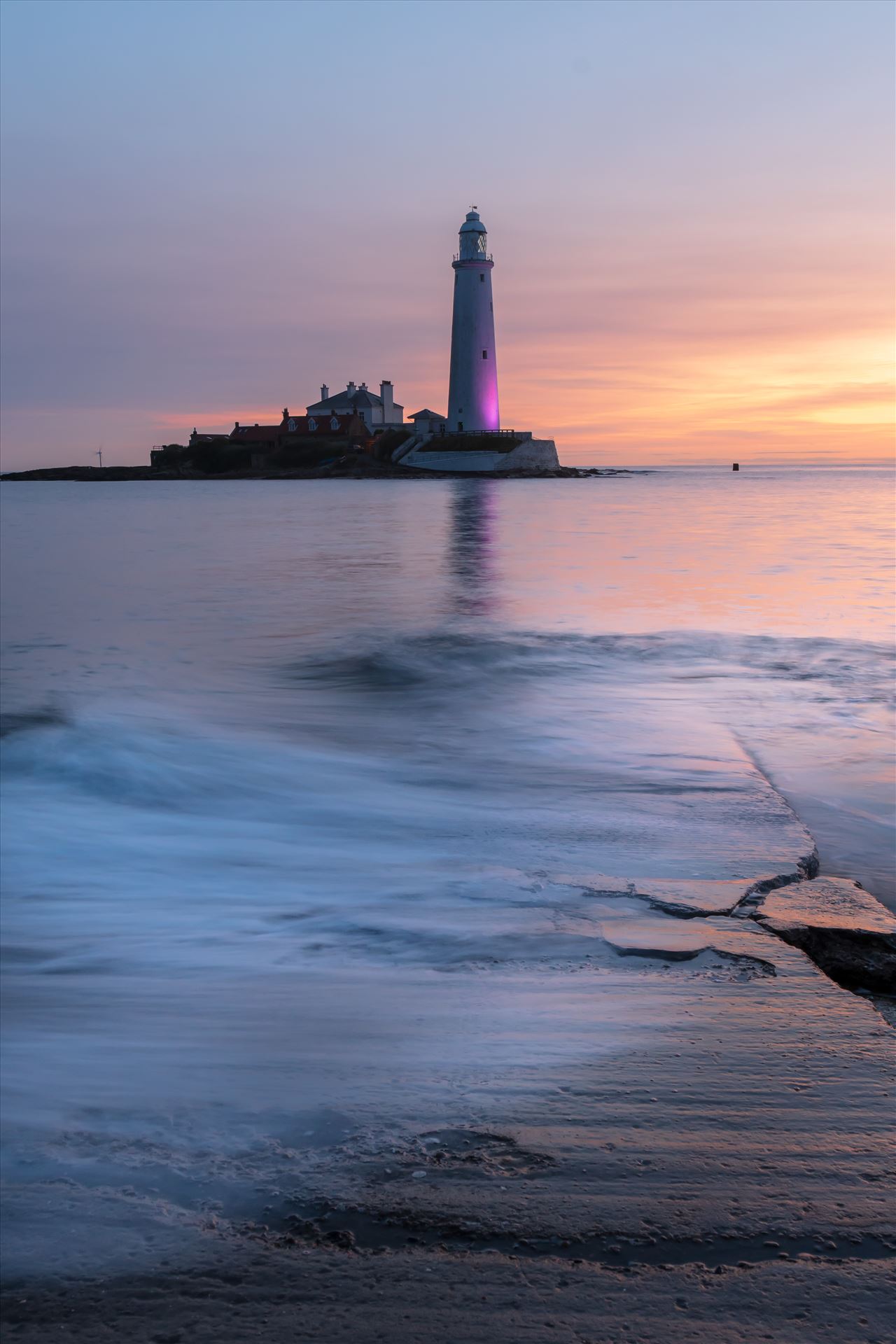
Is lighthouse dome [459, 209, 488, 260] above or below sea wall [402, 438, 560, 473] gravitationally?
above

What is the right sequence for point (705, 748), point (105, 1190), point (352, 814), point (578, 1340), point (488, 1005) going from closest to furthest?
point (578, 1340)
point (105, 1190)
point (488, 1005)
point (352, 814)
point (705, 748)

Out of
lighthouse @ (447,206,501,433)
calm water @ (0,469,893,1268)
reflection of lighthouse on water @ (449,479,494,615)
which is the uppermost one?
lighthouse @ (447,206,501,433)

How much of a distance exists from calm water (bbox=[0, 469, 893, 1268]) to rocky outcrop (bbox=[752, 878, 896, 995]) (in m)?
0.32

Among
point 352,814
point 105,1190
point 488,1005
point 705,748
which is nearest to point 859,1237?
point 488,1005

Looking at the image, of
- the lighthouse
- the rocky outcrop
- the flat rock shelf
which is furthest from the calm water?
the lighthouse

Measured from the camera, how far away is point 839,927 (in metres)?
2.80

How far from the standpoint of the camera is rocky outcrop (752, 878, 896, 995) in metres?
2.57

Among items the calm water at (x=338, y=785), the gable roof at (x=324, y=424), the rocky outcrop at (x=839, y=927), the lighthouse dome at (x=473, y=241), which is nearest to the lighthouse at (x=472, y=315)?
the lighthouse dome at (x=473, y=241)

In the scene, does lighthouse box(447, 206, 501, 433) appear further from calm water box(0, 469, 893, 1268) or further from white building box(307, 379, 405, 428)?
calm water box(0, 469, 893, 1268)

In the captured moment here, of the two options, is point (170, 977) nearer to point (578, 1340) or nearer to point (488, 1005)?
point (488, 1005)

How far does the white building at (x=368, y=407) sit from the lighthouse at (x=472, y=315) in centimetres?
1301

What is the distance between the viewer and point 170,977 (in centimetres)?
279

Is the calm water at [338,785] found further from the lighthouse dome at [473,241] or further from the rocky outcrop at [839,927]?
the lighthouse dome at [473,241]

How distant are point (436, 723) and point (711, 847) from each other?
3.05 m
